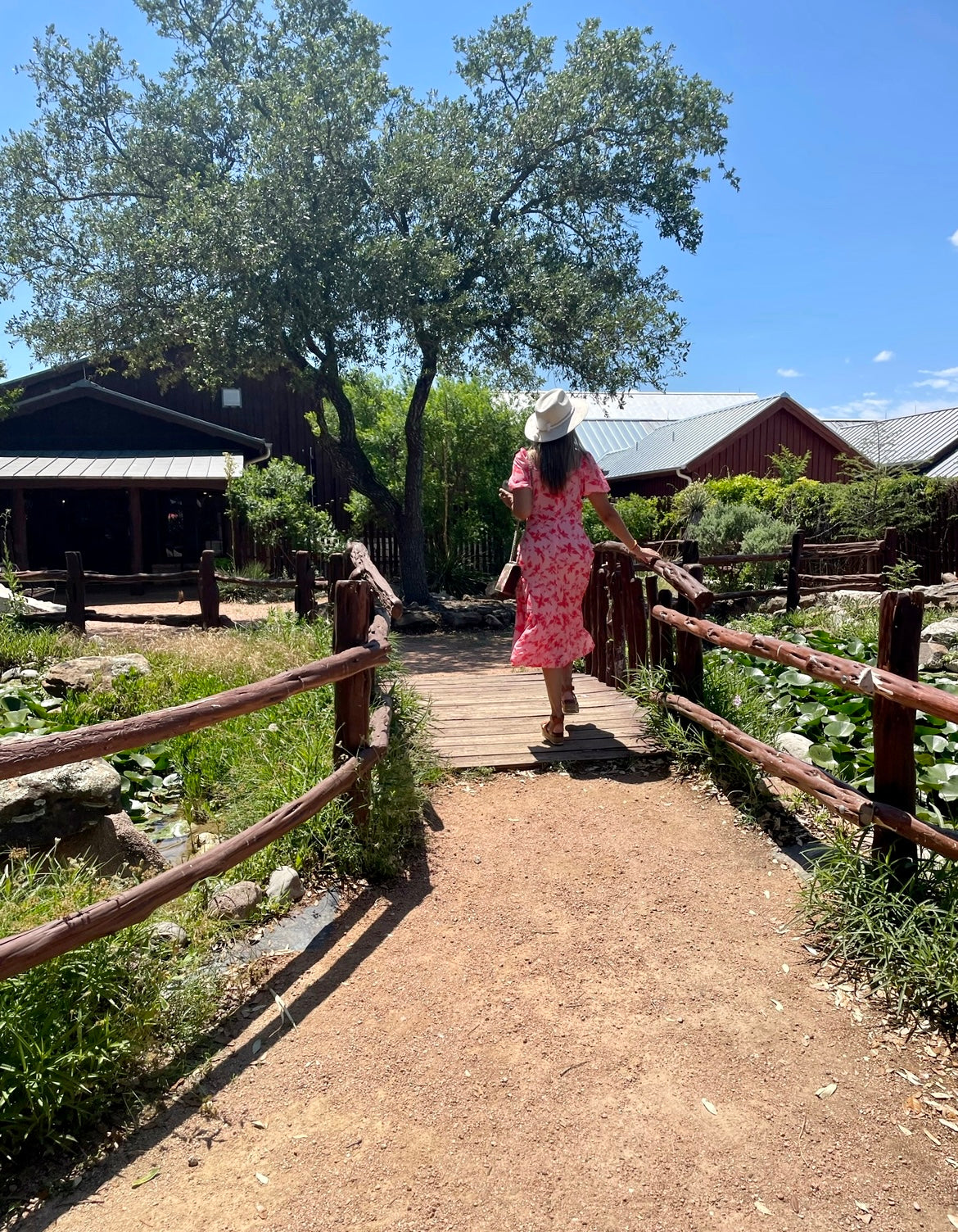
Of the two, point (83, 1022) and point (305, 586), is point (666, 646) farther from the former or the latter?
point (305, 586)

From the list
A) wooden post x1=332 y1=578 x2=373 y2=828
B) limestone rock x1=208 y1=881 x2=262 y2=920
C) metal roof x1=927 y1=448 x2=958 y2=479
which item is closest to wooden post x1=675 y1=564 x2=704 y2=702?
wooden post x1=332 y1=578 x2=373 y2=828

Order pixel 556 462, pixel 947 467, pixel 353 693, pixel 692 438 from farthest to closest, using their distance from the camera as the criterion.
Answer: pixel 692 438 → pixel 947 467 → pixel 556 462 → pixel 353 693

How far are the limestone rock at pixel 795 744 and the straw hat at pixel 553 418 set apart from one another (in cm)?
204

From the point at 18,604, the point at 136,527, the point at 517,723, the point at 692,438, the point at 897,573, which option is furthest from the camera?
the point at 692,438

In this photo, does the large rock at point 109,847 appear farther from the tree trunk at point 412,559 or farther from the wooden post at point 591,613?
the tree trunk at point 412,559

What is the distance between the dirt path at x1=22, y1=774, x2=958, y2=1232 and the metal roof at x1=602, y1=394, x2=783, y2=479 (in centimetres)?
2163

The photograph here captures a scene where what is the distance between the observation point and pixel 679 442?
1031 inches

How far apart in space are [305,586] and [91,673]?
2.88 m

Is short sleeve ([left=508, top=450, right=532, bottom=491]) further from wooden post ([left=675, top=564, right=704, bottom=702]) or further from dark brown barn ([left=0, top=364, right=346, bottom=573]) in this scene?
dark brown barn ([left=0, top=364, right=346, bottom=573])

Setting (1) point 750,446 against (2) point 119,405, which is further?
(1) point 750,446

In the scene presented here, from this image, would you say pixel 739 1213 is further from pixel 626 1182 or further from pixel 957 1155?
pixel 957 1155

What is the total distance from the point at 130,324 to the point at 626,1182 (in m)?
14.1

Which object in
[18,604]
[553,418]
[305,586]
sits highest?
[553,418]

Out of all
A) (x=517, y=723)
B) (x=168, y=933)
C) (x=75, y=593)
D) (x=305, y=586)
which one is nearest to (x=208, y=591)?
(x=75, y=593)
